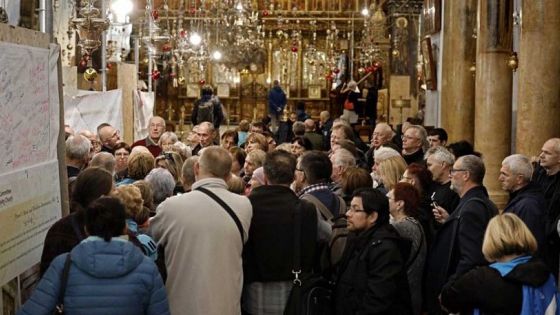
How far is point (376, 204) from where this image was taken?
20.7ft

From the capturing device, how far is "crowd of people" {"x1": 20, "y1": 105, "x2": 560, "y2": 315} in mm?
5051

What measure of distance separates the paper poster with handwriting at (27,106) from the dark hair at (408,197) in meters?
2.42

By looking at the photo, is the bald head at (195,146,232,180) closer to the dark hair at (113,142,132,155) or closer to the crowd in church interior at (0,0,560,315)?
the crowd in church interior at (0,0,560,315)

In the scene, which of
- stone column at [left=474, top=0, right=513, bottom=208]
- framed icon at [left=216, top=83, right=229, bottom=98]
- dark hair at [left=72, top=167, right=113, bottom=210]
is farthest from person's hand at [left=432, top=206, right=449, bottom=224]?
framed icon at [left=216, top=83, right=229, bottom=98]

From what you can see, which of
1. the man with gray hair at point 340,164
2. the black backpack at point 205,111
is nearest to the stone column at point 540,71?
the man with gray hair at point 340,164

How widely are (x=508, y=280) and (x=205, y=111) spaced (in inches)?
623

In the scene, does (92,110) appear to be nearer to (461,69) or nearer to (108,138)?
(108,138)

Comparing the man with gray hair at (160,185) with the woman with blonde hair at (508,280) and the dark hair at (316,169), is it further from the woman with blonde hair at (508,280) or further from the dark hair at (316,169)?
the woman with blonde hair at (508,280)

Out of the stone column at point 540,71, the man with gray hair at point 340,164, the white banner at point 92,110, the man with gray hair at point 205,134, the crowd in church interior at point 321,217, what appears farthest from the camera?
the white banner at point 92,110

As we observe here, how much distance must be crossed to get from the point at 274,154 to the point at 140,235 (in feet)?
3.94

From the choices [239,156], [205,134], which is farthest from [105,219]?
[205,134]

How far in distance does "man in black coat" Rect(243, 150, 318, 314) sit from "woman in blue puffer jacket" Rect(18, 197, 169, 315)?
1.43m

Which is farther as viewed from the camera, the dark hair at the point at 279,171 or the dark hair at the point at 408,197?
the dark hair at the point at 408,197

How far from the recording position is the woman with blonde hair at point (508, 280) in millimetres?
5449
